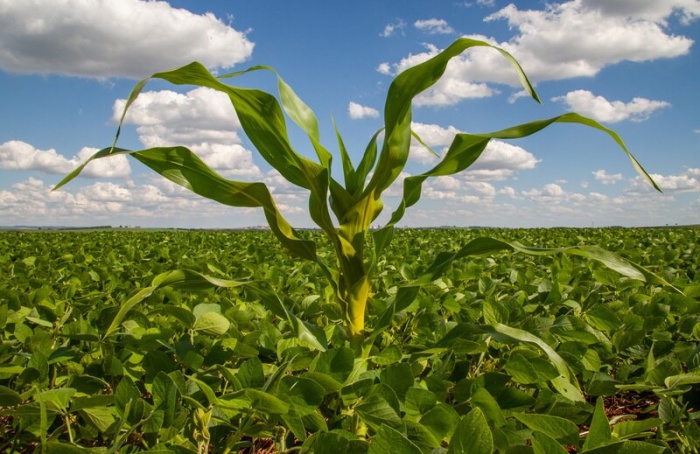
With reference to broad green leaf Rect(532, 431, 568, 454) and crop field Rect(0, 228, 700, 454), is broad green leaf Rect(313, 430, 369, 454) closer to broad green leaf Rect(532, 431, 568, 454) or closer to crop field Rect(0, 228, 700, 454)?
crop field Rect(0, 228, 700, 454)

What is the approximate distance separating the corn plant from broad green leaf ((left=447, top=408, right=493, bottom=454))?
0.63 m

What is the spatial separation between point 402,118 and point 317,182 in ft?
0.96

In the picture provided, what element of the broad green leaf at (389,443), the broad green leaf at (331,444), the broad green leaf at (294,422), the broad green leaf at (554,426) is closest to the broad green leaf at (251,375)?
the broad green leaf at (294,422)

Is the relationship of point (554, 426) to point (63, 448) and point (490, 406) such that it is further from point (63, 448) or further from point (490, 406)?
point (63, 448)

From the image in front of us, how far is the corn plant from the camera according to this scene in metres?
1.36

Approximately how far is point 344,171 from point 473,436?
1.01 metres

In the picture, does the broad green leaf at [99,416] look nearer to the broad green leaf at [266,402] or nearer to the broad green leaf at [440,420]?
the broad green leaf at [266,402]

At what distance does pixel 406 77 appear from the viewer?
1.36m

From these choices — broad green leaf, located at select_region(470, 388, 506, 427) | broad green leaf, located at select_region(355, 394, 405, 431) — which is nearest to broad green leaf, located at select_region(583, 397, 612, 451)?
broad green leaf, located at select_region(470, 388, 506, 427)

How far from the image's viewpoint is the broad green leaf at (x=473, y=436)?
0.66 metres

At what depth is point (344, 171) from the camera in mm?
1550

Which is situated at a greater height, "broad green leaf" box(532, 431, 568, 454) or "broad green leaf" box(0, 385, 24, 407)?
"broad green leaf" box(532, 431, 568, 454)

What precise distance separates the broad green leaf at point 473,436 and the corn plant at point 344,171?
0.63 m

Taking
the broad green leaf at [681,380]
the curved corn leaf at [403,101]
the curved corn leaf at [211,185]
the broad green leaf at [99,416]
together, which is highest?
the curved corn leaf at [403,101]
